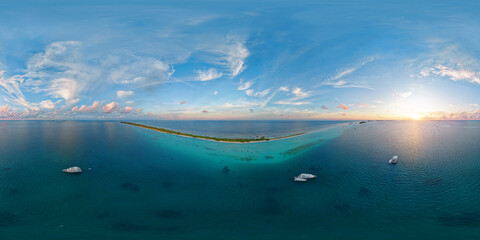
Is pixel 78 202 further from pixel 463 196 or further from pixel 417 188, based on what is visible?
pixel 463 196

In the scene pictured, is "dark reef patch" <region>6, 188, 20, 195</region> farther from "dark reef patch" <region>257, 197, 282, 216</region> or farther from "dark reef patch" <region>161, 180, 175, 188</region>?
"dark reef patch" <region>257, 197, 282, 216</region>

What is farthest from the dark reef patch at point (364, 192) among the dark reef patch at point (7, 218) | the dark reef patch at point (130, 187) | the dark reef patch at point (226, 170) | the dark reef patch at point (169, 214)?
the dark reef patch at point (7, 218)

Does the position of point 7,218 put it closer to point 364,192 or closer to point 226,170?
point 226,170

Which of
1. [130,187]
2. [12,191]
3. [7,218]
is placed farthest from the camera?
[130,187]

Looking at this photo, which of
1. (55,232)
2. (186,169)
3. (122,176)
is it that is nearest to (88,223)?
(55,232)

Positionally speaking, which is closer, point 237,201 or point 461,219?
point 461,219

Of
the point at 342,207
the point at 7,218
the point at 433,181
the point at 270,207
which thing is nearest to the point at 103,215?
the point at 7,218

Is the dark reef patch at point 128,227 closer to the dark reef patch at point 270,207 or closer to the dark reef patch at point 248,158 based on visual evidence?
the dark reef patch at point 270,207
